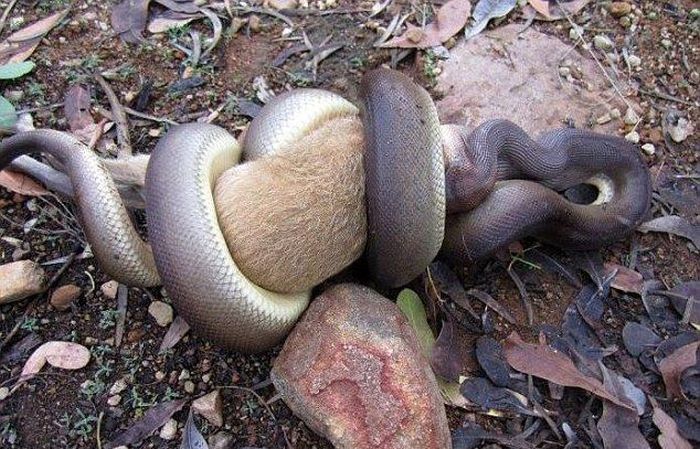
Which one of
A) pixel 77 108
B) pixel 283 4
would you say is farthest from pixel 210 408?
pixel 283 4

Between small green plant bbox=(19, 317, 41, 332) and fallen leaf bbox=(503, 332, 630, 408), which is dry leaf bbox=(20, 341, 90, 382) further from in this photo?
fallen leaf bbox=(503, 332, 630, 408)

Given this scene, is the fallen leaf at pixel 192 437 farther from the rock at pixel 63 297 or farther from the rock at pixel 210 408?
the rock at pixel 63 297

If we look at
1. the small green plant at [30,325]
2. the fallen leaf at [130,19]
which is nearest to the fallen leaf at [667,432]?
the small green plant at [30,325]

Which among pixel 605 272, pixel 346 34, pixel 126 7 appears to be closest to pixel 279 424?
pixel 605 272

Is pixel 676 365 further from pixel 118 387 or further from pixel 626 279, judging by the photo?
pixel 118 387

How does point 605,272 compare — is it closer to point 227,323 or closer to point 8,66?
point 227,323

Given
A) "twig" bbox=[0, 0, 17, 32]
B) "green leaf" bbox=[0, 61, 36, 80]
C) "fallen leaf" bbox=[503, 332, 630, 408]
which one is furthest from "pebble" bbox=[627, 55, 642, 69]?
"twig" bbox=[0, 0, 17, 32]
